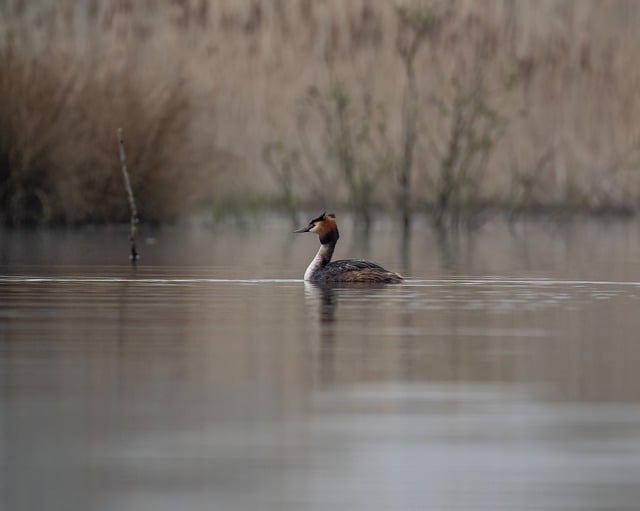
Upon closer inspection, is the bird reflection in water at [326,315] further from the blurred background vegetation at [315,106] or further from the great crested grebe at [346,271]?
the blurred background vegetation at [315,106]

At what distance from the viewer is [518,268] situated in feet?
58.6

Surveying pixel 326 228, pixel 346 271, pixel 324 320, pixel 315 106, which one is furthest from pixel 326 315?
pixel 315 106

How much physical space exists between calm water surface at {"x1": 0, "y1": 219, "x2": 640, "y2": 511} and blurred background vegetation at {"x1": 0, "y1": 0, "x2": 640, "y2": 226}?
11.7 m

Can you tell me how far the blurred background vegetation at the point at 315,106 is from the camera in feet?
86.4

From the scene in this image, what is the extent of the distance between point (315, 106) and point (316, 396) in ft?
91.2

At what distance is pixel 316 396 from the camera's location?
7.37 metres

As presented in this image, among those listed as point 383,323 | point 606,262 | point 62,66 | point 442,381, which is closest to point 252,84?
point 62,66

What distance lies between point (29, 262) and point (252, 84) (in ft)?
60.6

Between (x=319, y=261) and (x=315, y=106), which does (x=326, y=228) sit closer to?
(x=319, y=261)

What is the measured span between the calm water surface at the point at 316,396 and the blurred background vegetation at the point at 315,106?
38.3ft

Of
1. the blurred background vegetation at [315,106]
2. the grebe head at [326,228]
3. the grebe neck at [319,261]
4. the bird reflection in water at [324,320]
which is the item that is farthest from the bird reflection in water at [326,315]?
the blurred background vegetation at [315,106]

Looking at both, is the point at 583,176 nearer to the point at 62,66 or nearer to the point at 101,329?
the point at 62,66

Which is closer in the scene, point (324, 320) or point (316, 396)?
point (316, 396)

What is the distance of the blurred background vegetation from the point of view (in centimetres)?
2633
